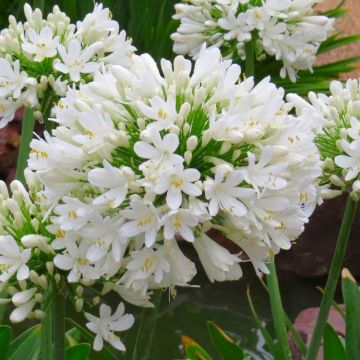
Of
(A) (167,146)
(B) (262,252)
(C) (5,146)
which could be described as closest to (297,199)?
(B) (262,252)

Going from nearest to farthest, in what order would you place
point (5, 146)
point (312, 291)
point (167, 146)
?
point (167, 146) < point (312, 291) < point (5, 146)

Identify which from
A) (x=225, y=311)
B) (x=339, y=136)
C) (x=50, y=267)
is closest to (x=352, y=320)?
(x=339, y=136)

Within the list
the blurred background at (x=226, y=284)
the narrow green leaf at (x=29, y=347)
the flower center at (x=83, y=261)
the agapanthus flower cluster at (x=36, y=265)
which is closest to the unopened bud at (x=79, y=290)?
the agapanthus flower cluster at (x=36, y=265)

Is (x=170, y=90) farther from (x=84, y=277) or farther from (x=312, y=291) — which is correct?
(x=312, y=291)

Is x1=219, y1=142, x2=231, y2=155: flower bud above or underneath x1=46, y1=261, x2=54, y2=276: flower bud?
above

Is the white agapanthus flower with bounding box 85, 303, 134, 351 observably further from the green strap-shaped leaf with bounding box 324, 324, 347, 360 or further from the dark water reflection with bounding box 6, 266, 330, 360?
the dark water reflection with bounding box 6, 266, 330, 360

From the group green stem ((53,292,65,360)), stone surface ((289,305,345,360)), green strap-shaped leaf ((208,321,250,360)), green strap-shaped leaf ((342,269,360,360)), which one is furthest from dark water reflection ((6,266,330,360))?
green stem ((53,292,65,360))

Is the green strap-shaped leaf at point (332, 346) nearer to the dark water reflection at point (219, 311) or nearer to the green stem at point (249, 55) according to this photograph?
the green stem at point (249, 55)
